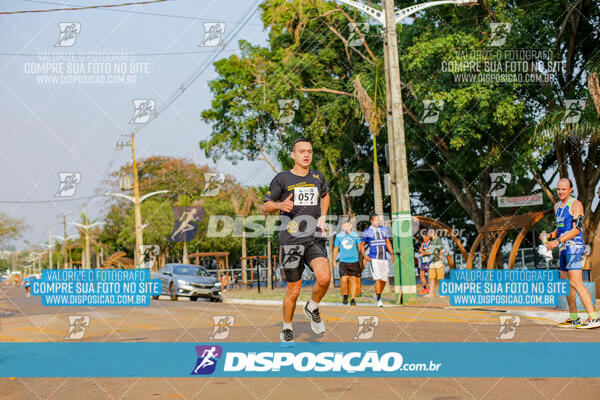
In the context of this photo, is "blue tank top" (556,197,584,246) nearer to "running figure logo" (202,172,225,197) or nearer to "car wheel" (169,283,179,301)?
"car wheel" (169,283,179,301)

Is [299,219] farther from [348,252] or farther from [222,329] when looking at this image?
[348,252]

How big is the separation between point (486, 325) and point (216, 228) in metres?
44.8

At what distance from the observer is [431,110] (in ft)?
74.1

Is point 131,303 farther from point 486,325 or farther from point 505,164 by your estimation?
point 505,164

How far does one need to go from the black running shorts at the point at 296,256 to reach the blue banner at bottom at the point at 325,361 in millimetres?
721

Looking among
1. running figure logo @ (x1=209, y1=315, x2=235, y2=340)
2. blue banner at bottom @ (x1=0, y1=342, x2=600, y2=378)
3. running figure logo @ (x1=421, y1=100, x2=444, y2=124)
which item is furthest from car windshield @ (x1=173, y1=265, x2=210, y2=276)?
blue banner at bottom @ (x1=0, y1=342, x2=600, y2=378)

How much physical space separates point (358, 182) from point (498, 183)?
608 centimetres

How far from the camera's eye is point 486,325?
9.45 m

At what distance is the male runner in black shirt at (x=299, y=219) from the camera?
21.6 feet

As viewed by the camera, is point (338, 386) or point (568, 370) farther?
point (568, 370)

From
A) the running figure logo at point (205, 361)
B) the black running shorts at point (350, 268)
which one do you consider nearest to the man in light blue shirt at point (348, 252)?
the black running shorts at point (350, 268)

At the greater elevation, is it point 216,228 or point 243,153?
point 243,153

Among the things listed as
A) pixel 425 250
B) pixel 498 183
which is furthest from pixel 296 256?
pixel 498 183

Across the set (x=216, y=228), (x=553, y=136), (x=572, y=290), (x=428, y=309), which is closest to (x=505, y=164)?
(x=553, y=136)
